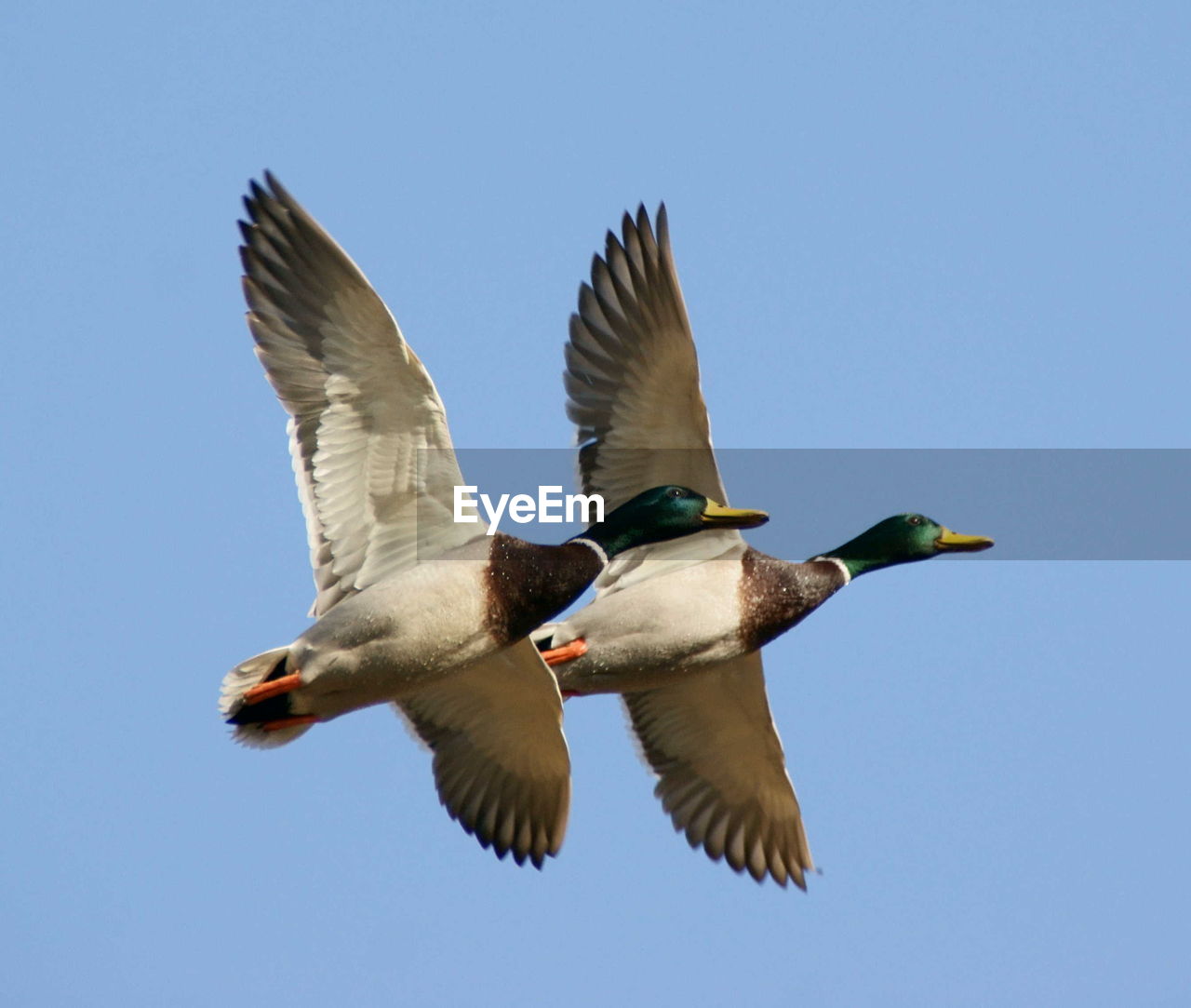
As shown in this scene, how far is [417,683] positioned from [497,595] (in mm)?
663

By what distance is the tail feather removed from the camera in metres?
13.8

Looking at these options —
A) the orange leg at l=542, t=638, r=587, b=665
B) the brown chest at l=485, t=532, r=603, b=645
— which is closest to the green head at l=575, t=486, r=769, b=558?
the orange leg at l=542, t=638, r=587, b=665

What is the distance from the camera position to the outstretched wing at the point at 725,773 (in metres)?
16.2

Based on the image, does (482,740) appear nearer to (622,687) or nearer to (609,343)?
(622,687)

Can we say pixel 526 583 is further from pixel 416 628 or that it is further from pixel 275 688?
pixel 275 688

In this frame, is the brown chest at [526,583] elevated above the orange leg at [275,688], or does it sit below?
above

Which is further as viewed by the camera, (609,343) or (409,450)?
(609,343)

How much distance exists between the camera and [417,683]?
13828 millimetres

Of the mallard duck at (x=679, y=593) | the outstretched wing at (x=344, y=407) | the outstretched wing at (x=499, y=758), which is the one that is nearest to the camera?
the outstretched wing at (x=344, y=407)

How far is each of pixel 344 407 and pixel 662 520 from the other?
227cm

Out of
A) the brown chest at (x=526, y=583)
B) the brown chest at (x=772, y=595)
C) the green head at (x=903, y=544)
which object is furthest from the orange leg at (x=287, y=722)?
the green head at (x=903, y=544)

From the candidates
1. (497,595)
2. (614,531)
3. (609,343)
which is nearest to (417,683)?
(497,595)

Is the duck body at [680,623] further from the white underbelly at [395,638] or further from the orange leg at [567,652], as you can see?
the white underbelly at [395,638]

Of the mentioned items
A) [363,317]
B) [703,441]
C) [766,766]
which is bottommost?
[766,766]
